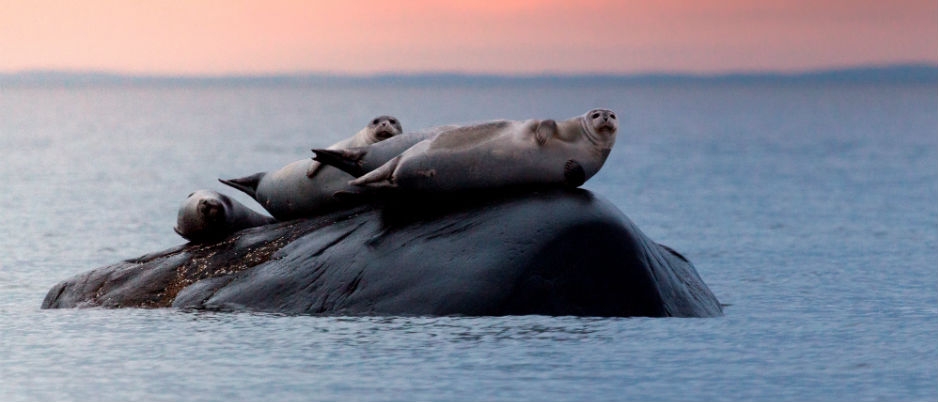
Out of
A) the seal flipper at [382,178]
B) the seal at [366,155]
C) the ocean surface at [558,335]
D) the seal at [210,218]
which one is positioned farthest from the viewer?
the seal at [210,218]

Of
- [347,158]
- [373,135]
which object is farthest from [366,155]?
[373,135]

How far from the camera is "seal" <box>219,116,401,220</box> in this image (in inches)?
597

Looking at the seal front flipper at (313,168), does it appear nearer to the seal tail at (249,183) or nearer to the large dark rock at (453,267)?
the large dark rock at (453,267)

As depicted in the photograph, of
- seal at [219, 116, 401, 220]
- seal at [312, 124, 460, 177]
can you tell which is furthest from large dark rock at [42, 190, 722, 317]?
seal at [312, 124, 460, 177]

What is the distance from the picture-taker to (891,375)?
11.9 m

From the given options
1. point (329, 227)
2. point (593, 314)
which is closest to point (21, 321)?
point (329, 227)

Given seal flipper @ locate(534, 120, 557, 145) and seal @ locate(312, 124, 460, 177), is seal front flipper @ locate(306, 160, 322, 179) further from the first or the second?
seal flipper @ locate(534, 120, 557, 145)

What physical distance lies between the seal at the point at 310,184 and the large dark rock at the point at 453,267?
280 mm

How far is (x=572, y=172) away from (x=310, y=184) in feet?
9.79

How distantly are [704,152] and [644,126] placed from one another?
133 feet

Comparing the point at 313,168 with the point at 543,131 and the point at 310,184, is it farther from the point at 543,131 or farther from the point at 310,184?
the point at 543,131

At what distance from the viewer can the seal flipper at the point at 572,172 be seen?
13602mm

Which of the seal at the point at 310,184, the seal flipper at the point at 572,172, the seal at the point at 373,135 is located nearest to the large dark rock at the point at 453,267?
the seal flipper at the point at 572,172

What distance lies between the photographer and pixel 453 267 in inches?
522
